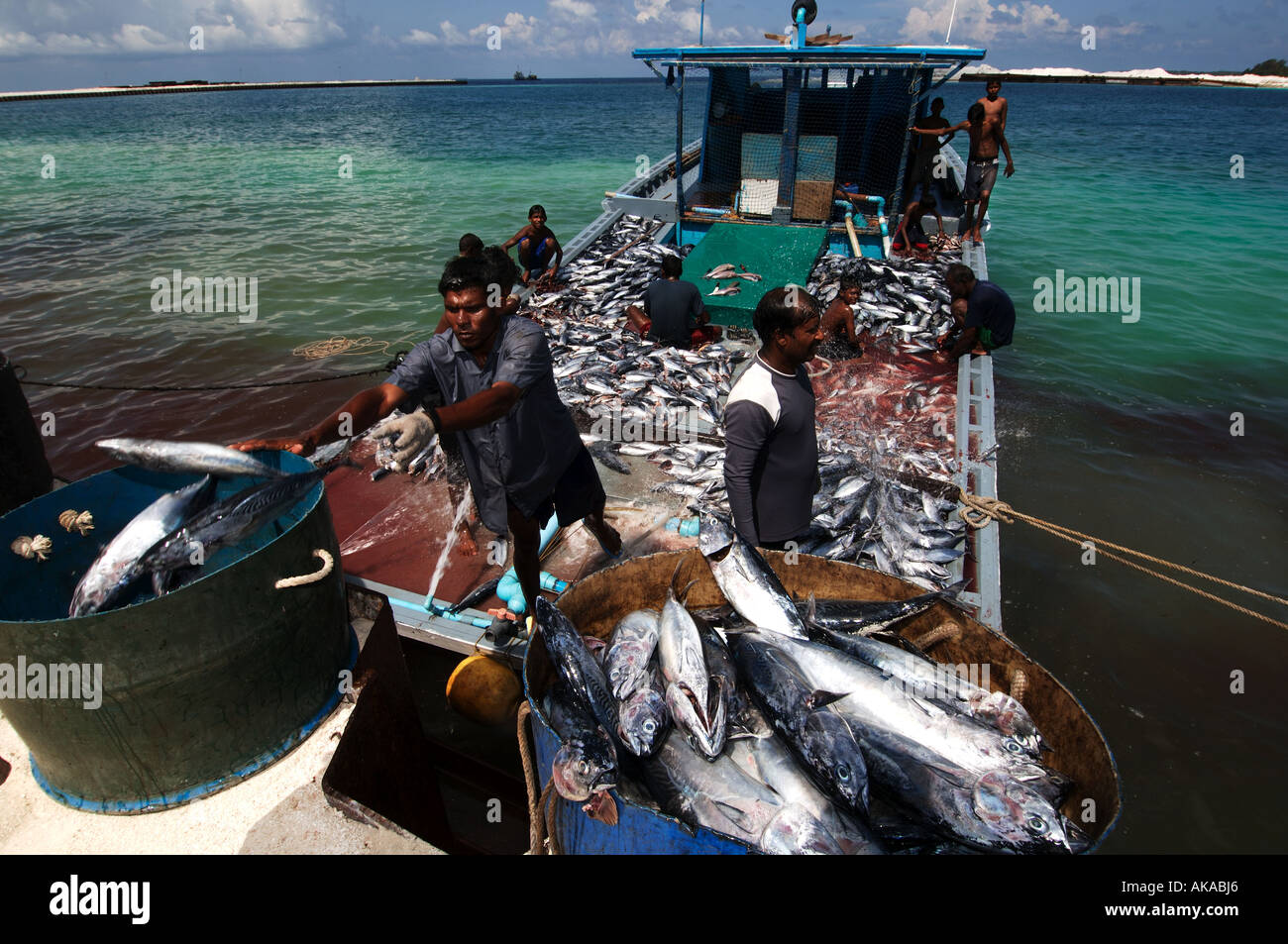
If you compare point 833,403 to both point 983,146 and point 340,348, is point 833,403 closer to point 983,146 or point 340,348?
point 983,146

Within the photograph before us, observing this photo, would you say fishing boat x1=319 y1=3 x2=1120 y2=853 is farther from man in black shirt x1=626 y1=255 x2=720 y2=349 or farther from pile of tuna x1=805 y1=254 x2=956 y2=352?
man in black shirt x1=626 y1=255 x2=720 y2=349

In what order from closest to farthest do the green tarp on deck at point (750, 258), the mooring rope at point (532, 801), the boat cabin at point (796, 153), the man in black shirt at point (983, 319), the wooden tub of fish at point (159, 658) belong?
the wooden tub of fish at point (159, 658) < the mooring rope at point (532, 801) < the man in black shirt at point (983, 319) < the green tarp on deck at point (750, 258) < the boat cabin at point (796, 153)

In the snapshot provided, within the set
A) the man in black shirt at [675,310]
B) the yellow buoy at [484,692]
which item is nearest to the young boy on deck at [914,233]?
the man in black shirt at [675,310]

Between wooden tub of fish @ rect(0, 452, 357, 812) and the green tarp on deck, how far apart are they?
752 centimetres

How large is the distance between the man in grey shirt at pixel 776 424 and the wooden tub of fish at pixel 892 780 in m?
0.56

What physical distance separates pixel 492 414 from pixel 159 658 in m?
1.66

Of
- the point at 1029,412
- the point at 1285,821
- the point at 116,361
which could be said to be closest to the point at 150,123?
the point at 116,361

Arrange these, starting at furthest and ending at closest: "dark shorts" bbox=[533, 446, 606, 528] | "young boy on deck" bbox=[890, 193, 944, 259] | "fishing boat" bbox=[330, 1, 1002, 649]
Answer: "young boy on deck" bbox=[890, 193, 944, 259] → "fishing boat" bbox=[330, 1, 1002, 649] → "dark shorts" bbox=[533, 446, 606, 528]

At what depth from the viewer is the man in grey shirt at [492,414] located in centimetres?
303

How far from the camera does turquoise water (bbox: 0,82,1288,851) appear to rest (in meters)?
5.99

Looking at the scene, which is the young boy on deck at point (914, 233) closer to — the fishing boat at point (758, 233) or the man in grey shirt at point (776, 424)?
the fishing boat at point (758, 233)

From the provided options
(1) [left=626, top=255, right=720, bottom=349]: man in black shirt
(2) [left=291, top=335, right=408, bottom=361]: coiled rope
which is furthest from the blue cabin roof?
(2) [left=291, top=335, right=408, bottom=361]: coiled rope

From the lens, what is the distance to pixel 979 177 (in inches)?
502
